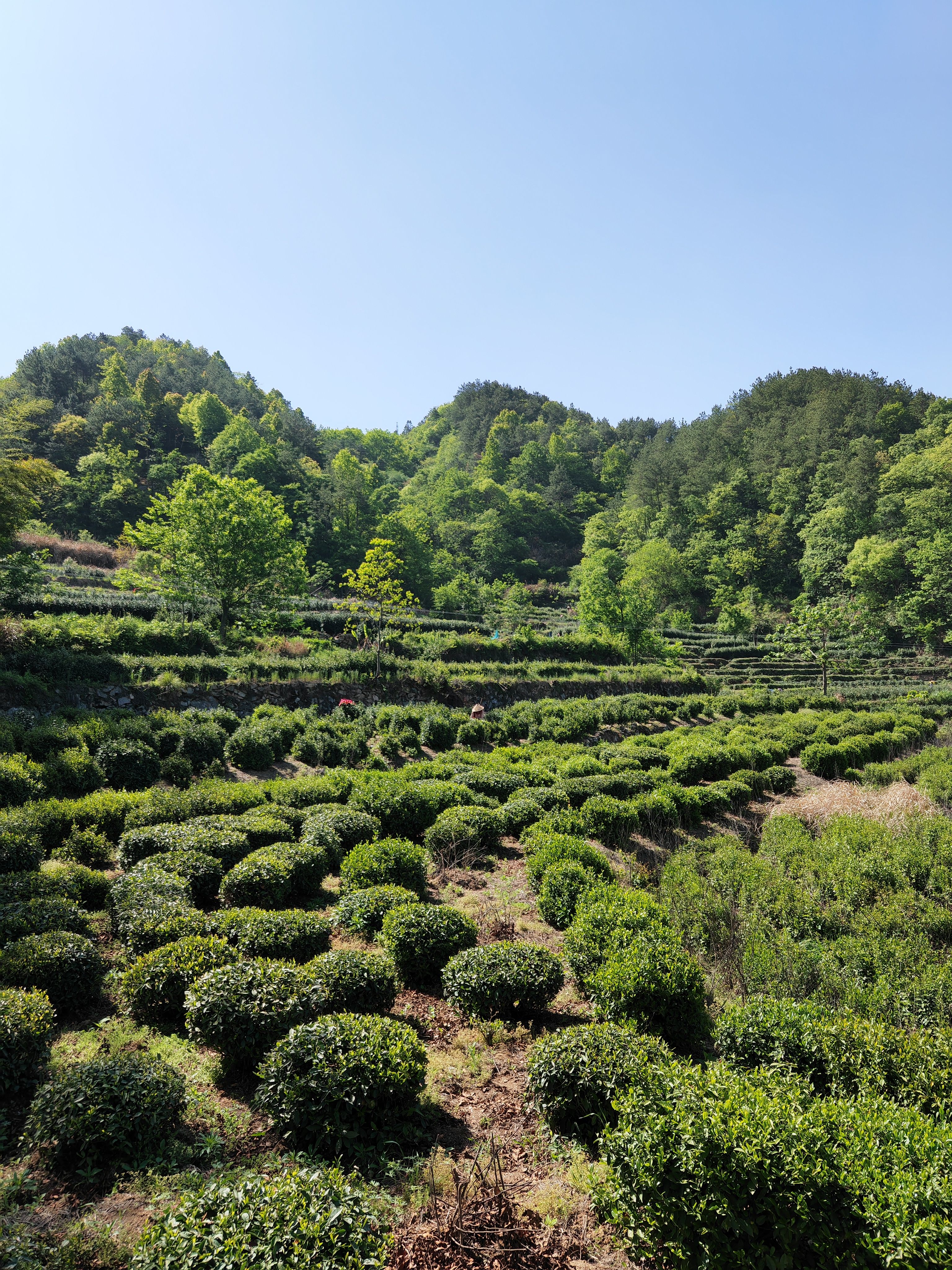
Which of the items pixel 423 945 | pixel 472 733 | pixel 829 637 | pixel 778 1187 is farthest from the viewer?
pixel 829 637

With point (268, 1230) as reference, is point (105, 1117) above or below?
below

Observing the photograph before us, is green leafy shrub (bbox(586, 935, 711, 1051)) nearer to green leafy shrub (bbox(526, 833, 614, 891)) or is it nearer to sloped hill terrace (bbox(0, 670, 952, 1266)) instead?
sloped hill terrace (bbox(0, 670, 952, 1266))

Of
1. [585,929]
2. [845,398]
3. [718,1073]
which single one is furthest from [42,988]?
[845,398]

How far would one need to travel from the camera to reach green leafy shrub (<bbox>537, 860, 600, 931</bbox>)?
9.24 metres

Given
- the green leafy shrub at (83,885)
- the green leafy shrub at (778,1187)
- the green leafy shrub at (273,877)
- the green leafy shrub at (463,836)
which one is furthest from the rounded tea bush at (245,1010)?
the green leafy shrub at (463,836)

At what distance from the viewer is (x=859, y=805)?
51.7 ft

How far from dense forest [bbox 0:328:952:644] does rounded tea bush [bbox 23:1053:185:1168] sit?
45685mm

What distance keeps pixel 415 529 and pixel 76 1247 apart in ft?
221

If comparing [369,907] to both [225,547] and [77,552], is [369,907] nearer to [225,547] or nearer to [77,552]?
[225,547]

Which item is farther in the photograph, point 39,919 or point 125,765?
point 125,765

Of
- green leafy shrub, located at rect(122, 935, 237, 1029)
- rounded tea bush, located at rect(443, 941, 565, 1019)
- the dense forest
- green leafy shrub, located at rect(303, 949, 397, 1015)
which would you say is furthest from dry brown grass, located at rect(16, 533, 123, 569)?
rounded tea bush, located at rect(443, 941, 565, 1019)

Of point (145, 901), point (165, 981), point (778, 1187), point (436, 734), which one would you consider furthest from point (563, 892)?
point (436, 734)

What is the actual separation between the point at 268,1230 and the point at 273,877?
18.3 feet

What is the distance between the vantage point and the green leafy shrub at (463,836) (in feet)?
37.9
